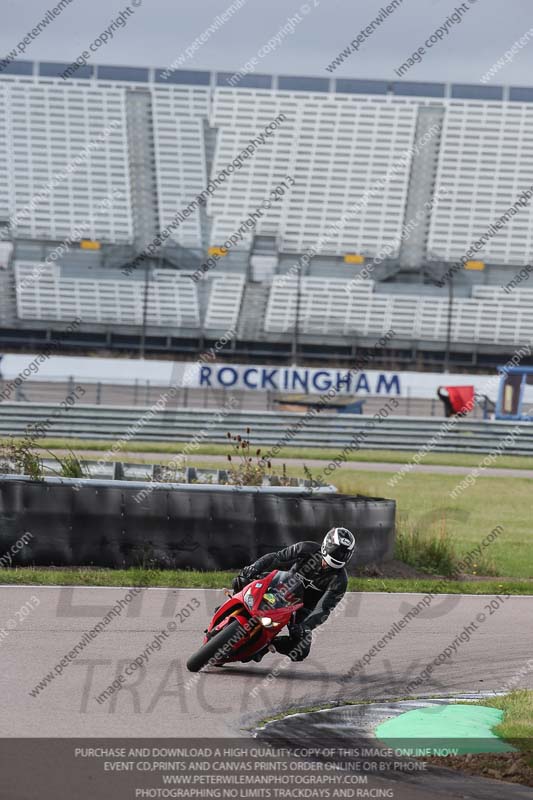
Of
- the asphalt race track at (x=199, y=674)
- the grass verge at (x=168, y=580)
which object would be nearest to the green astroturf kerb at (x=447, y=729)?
the asphalt race track at (x=199, y=674)

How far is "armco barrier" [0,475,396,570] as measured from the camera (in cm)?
1279

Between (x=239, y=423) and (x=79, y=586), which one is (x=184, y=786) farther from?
(x=239, y=423)

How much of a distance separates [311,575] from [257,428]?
22.3m

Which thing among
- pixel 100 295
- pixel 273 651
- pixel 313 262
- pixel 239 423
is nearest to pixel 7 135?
pixel 100 295

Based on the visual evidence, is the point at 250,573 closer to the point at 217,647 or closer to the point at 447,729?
the point at 217,647

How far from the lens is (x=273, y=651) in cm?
918

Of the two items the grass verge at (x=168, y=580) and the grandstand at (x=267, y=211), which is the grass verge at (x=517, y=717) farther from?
the grandstand at (x=267, y=211)

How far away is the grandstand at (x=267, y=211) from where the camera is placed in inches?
2108

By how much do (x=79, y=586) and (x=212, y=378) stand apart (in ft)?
100

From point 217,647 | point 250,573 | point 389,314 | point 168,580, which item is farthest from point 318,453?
point 389,314

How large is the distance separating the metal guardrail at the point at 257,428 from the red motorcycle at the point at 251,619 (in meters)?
21.6

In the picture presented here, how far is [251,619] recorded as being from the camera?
855 centimetres

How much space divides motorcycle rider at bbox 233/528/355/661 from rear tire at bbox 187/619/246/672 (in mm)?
368

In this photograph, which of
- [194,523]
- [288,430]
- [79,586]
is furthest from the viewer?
[288,430]
